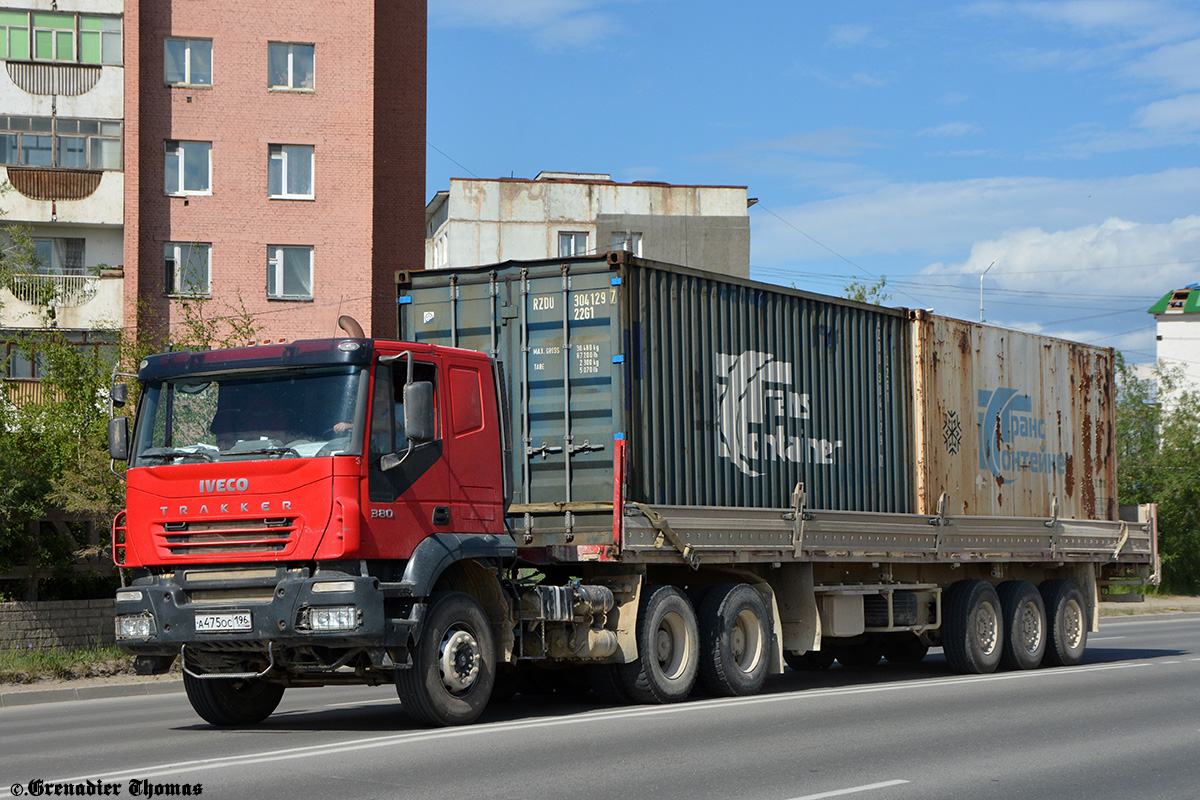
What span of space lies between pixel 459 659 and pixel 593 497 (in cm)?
230

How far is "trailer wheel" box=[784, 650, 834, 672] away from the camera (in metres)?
17.6

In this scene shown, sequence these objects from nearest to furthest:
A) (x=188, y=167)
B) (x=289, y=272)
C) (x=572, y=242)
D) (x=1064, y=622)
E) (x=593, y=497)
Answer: (x=593, y=497) < (x=1064, y=622) < (x=188, y=167) < (x=289, y=272) < (x=572, y=242)

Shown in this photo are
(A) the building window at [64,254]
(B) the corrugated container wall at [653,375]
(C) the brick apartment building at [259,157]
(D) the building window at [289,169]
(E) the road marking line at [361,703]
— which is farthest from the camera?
(D) the building window at [289,169]

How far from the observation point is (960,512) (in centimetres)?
1697

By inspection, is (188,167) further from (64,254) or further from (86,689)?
(86,689)

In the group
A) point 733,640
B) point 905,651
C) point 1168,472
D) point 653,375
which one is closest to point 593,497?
point 653,375

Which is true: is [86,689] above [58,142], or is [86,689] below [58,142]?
below

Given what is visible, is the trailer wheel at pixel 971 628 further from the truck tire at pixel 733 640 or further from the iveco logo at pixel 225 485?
the iveco logo at pixel 225 485

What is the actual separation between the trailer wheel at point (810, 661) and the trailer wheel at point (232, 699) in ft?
25.5

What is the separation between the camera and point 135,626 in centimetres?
1052

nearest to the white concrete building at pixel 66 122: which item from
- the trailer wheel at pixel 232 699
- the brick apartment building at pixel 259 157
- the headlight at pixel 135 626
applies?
the brick apartment building at pixel 259 157

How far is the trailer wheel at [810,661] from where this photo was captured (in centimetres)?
1758

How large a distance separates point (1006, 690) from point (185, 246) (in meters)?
27.9

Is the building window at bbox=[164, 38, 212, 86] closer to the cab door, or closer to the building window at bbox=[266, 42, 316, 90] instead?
the building window at bbox=[266, 42, 316, 90]
